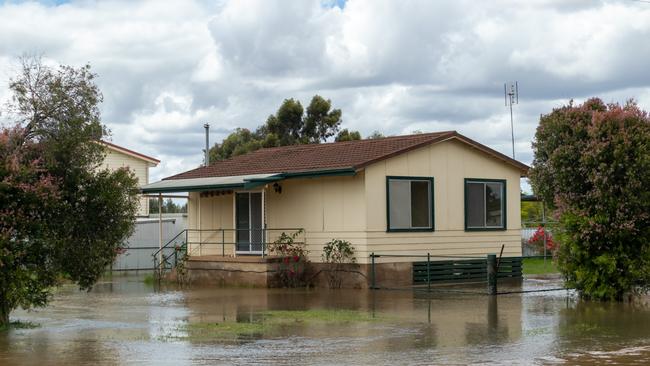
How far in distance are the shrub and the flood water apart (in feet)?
8.26

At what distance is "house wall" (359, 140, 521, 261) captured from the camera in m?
26.6

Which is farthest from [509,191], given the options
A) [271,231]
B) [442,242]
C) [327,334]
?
[327,334]

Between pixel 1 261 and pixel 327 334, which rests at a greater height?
pixel 1 261

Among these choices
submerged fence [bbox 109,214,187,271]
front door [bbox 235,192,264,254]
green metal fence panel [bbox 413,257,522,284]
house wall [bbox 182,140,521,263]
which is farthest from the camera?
submerged fence [bbox 109,214,187,271]

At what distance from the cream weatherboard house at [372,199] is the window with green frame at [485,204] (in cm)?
3

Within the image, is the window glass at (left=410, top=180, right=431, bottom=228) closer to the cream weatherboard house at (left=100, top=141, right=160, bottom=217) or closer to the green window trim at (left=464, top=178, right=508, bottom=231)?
the green window trim at (left=464, top=178, right=508, bottom=231)

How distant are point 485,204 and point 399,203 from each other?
3.52m

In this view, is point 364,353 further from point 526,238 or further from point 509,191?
point 526,238

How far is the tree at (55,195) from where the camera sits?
16234 mm

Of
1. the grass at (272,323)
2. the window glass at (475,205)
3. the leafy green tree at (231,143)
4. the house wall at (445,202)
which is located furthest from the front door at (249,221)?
the leafy green tree at (231,143)

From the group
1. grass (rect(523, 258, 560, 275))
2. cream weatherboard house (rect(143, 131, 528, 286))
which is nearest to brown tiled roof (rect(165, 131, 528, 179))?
cream weatherboard house (rect(143, 131, 528, 286))

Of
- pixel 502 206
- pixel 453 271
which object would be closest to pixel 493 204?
pixel 502 206

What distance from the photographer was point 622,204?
2027 cm

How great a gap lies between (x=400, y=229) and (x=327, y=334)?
11.3 meters
